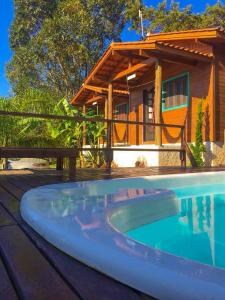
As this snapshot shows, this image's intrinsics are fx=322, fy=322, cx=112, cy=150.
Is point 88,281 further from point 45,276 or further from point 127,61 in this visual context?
point 127,61

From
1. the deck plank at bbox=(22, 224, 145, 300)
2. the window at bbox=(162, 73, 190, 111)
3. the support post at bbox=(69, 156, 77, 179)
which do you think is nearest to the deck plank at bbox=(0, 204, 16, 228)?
the deck plank at bbox=(22, 224, 145, 300)

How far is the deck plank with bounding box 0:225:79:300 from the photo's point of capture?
129 centimetres

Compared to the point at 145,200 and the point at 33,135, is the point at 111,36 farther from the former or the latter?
the point at 145,200

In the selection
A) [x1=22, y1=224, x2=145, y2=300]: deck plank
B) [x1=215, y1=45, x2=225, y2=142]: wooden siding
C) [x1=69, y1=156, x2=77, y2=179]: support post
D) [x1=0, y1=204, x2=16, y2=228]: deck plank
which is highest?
[x1=215, y1=45, x2=225, y2=142]: wooden siding

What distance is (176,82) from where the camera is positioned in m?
11.6

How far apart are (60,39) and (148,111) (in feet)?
44.3

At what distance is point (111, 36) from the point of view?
86.2ft

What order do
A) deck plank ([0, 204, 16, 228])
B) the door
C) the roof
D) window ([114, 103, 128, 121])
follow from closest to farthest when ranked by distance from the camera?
deck plank ([0, 204, 16, 228])
the roof
the door
window ([114, 103, 128, 121])

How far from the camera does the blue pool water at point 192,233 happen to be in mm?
3064

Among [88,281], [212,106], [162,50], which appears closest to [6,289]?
[88,281]

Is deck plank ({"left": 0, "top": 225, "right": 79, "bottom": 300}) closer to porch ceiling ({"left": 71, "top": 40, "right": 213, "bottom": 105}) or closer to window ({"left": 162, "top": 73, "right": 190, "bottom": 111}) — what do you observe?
porch ceiling ({"left": 71, "top": 40, "right": 213, "bottom": 105})

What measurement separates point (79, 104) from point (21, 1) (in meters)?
15.8

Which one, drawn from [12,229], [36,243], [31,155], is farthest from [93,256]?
[31,155]

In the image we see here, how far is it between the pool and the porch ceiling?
16.2ft
